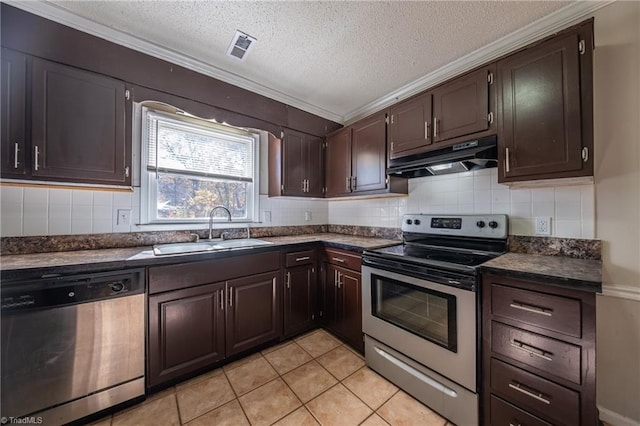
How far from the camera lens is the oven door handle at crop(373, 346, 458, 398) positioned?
4.57 ft

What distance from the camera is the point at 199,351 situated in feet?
5.67

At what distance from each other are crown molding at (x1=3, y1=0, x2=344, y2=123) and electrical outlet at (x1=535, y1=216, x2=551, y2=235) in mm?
2447

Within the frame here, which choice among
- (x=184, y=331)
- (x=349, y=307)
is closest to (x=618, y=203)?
(x=349, y=307)

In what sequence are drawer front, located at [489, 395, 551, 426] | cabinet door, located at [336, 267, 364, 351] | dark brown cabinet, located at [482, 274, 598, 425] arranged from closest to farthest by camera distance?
dark brown cabinet, located at [482, 274, 598, 425] → drawer front, located at [489, 395, 551, 426] → cabinet door, located at [336, 267, 364, 351]

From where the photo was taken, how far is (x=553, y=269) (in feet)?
3.85

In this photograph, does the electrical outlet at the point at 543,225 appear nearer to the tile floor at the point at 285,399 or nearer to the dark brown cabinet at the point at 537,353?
the dark brown cabinet at the point at 537,353

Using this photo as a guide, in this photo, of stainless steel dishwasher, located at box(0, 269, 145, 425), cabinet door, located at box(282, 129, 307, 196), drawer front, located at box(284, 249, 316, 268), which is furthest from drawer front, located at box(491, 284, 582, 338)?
stainless steel dishwasher, located at box(0, 269, 145, 425)

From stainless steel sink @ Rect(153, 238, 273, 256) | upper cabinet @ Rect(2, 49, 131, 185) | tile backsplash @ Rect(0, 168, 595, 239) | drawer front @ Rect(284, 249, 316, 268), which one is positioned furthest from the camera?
drawer front @ Rect(284, 249, 316, 268)

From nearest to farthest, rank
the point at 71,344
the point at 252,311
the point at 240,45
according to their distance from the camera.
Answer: the point at 71,344 → the point at 240,45 → the point at 252,311

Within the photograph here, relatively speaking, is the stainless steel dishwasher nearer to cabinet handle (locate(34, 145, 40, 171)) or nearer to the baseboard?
cabinet handle (locate(34, 145, 40, 171))

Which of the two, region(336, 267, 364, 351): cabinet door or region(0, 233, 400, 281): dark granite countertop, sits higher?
region(0, 233, 400, 281): dark granite countertop

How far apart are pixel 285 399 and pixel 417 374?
2.95ft

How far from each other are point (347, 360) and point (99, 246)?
7.15 ft

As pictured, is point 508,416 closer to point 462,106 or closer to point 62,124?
point 462,106
